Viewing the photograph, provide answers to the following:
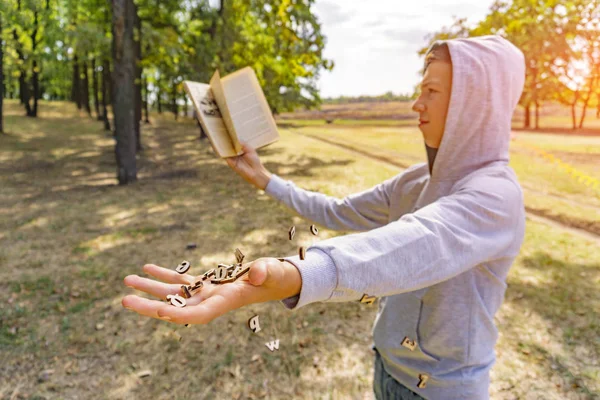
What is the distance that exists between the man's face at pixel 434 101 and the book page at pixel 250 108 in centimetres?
84

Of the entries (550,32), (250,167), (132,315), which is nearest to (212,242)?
(132,315)

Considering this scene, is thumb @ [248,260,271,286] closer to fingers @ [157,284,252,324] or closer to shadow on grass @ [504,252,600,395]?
fingers @ [157,284,252,324]

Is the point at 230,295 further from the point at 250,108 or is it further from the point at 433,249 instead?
the point at 250,108

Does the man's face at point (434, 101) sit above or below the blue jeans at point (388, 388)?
above

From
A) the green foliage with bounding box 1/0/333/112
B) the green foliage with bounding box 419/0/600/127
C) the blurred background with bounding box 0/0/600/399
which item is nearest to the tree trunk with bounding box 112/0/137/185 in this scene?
the blurred background with bounding box 0/0/600/399

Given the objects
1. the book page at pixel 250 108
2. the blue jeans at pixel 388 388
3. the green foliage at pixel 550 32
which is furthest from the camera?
the green foliage at pixel 550 32

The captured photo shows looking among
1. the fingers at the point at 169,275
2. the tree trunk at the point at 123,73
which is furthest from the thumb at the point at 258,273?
the tree trunk at the point at 123,73

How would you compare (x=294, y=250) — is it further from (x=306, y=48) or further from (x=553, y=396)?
(x=306, y=48)

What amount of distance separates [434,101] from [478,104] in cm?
20

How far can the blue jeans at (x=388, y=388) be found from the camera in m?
1.99

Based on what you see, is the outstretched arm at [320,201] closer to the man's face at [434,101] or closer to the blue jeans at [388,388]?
the man's face at [434,101]

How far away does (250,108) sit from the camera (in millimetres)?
2344

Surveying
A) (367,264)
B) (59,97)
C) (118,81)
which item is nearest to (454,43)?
(367,264)

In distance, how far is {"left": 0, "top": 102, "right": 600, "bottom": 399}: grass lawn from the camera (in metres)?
4.09
